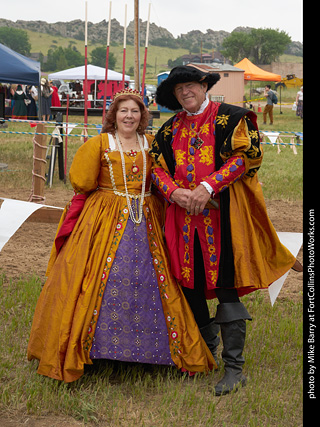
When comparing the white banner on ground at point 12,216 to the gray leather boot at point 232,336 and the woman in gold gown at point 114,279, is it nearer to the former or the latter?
the woman in gold gown at point 114,279

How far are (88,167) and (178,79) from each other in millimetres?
737

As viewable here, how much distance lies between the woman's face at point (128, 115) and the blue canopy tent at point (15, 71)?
25.7 ft

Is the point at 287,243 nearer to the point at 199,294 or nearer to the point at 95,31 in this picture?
the point at 199,294

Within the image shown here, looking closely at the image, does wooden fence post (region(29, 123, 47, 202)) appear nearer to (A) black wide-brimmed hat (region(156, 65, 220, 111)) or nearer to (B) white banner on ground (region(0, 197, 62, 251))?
(B) white banner on ground (region(0, 197, 62, 251))

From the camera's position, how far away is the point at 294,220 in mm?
7648

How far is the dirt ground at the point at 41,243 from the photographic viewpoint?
5375 millimetres

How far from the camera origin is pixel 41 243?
Answer: 645cm

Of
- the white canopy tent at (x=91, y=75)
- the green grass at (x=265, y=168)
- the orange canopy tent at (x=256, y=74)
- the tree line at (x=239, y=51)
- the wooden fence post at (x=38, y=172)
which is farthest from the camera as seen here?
the tree line at (x=239, y=51)

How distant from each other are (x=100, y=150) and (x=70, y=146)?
10.9 meters

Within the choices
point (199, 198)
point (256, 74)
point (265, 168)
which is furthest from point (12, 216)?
point (256, 74)

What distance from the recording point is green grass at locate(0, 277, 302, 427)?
9.90 feet

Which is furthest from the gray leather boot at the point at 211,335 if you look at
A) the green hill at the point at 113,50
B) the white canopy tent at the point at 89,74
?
the green hill at the point at 113,50
